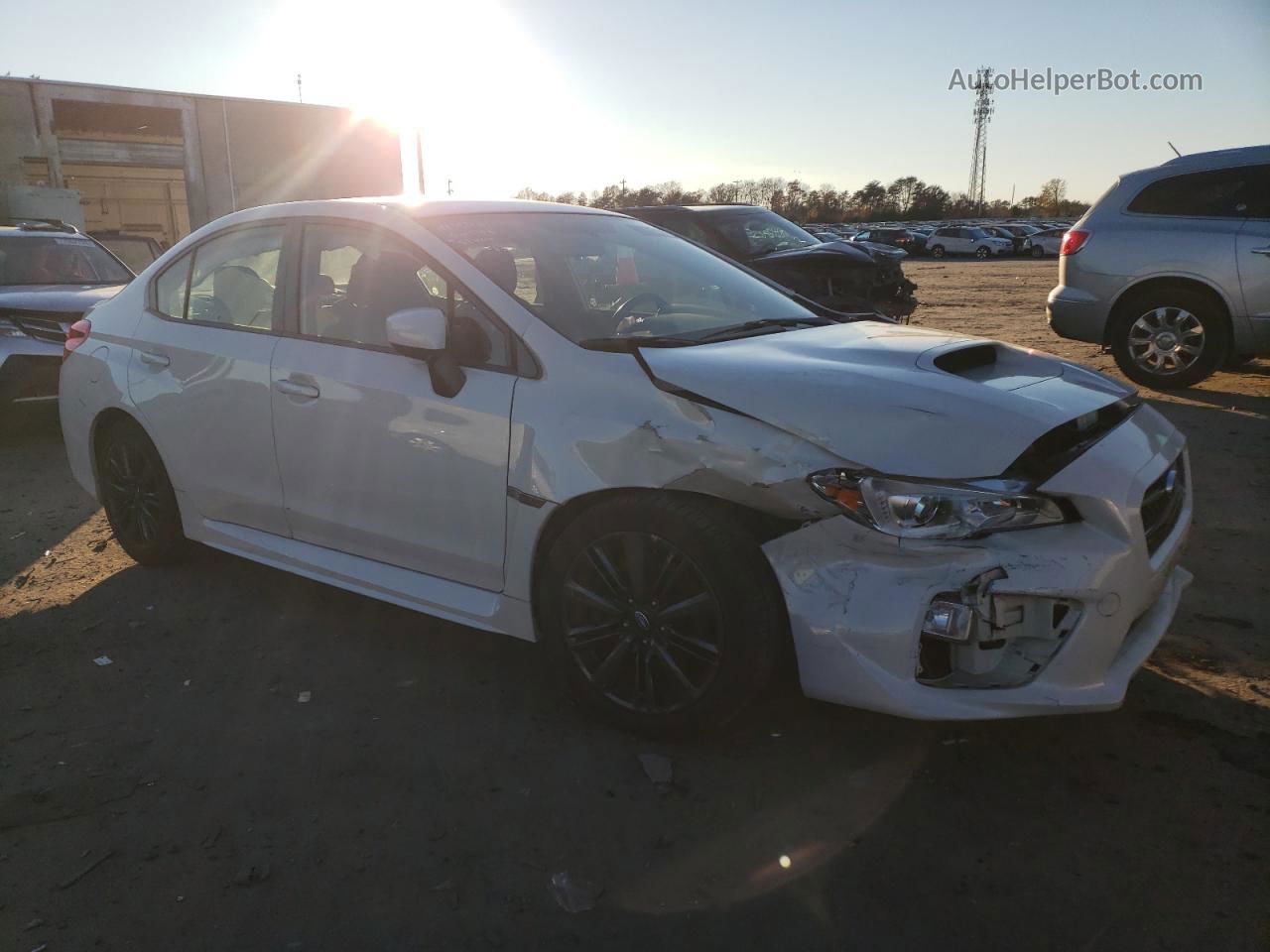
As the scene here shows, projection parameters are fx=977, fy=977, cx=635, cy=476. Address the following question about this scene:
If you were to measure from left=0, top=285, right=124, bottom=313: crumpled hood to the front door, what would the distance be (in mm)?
4259

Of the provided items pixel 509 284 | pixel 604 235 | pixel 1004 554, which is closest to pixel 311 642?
pixel 509 284

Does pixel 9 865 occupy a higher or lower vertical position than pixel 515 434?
lower

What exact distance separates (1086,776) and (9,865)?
9.59 ft

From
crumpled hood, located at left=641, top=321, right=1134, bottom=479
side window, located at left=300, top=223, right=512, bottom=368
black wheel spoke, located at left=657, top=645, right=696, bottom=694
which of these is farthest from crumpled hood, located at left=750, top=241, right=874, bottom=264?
black wheel spoke, located at left=657, top=645, right=696, bottom=694

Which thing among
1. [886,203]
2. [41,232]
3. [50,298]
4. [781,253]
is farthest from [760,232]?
[886,203]

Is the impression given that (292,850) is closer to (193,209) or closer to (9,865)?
(9,865)

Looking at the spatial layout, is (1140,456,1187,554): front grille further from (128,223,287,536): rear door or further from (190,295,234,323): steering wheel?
(190,295,234,323): steering wheel

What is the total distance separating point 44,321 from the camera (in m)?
7.27

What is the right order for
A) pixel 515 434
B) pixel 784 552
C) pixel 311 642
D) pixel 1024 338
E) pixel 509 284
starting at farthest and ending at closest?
pixel 1024 338 → pixel 311 642 → pixel 509 284 → pixel 515 434 → pixel 784 552

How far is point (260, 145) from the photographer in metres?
42.0

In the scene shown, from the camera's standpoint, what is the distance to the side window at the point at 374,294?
10.4 feet

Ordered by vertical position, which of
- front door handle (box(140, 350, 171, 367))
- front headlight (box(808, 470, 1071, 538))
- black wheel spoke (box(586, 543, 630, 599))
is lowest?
black wheel spoke (box(586, 543, 630, 599))

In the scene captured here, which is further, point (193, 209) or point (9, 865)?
point (193, 209)

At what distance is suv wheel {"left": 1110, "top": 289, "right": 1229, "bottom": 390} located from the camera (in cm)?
807
